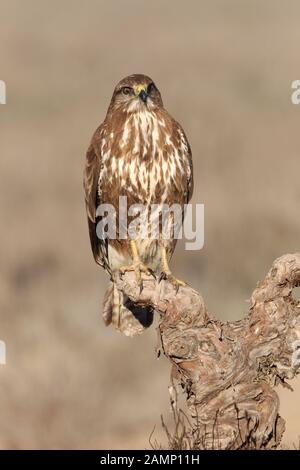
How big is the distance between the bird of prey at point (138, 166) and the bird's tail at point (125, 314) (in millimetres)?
12

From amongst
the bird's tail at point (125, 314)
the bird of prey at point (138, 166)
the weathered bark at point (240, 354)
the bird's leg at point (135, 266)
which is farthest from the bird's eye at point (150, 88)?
the weathered bark at point (240, 354)

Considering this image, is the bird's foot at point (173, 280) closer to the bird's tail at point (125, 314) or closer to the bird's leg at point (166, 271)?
the bird's leg at point (166, 271)

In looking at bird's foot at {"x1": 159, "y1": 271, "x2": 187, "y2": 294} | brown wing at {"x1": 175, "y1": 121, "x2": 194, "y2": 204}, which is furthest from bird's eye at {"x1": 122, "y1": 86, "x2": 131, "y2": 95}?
bird's foot at {"x1": 159, "y1": 271, "x2": 187, "y2": 294}

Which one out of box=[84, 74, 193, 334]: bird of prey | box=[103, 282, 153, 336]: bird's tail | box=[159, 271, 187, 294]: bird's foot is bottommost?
box=[159, 271, 187, 294]: bird's foot

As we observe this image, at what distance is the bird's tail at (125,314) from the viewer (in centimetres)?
1008

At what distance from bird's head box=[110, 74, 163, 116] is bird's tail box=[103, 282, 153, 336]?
1.57 meters

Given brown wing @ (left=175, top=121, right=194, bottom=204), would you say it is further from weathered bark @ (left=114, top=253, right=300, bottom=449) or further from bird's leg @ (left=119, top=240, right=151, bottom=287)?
weathered bark @ (left=114, top=253, right=300, bottom=449)

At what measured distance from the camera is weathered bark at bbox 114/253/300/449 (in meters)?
8.03

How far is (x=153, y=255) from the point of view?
9.96m

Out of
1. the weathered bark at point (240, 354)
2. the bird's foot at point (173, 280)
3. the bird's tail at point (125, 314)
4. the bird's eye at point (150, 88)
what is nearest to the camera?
the weathered bark at point (240, 354)

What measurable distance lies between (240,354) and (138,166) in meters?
2.06

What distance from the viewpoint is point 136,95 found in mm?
9641

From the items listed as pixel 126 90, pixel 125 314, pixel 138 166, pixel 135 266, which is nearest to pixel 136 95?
pixel 126 90

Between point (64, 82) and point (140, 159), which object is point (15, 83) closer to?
point (64, 82)
